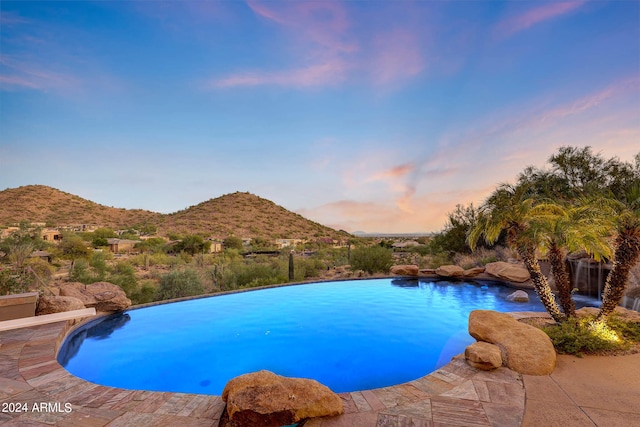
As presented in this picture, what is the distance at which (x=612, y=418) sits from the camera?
8.97 feet

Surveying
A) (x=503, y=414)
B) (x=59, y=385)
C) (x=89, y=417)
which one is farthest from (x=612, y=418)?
(x=59, y=385)

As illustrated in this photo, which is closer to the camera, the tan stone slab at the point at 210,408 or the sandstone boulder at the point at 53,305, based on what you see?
the tan stone slab at the point at 210,408

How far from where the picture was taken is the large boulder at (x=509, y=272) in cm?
1124

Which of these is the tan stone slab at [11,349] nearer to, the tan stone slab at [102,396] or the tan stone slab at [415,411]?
the tan stone slab at [102,396]

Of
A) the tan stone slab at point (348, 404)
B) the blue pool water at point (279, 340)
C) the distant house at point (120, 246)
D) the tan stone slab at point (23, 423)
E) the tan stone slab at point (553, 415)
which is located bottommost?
the blue pool water at point (279, 340)

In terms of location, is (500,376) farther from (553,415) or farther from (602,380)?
(602,380)

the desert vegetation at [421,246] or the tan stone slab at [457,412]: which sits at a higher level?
the desert vegetation at [421,246]

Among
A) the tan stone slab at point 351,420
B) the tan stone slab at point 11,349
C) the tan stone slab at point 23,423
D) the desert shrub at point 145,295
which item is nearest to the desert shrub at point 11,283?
the desert shrub at point 145,295

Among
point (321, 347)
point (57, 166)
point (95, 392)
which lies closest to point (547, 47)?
point (321, 347)

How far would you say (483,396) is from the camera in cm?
316

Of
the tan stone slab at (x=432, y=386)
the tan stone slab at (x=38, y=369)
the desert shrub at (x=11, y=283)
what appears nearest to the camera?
the tan stone slab at (x=432, y=386)

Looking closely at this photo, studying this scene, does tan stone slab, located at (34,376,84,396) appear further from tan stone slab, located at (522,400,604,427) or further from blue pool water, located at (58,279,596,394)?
tan stone slab, located at (522,400,604,427)

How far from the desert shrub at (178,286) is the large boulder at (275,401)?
871 cm

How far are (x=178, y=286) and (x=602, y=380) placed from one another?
11.2 m
